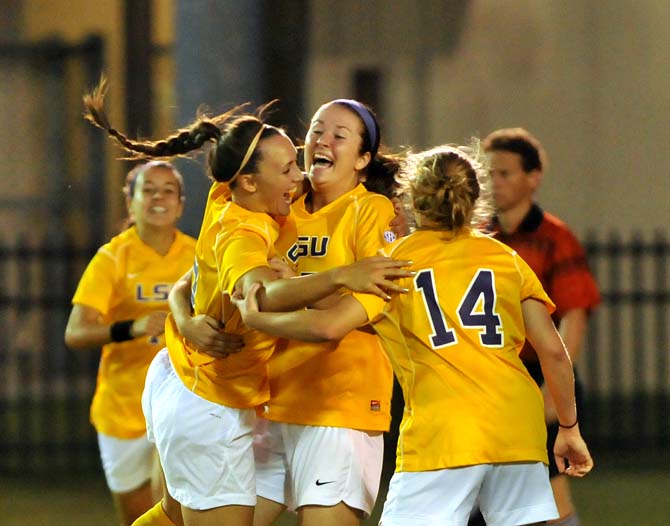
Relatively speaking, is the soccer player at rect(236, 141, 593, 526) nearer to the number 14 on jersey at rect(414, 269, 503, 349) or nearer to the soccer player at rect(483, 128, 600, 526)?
the number 14 on jersey at rect(414, 269, 503, 349)

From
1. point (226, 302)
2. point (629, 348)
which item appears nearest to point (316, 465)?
point (226, 302)

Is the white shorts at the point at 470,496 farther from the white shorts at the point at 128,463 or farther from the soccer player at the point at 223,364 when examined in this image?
the white shorts at the point at 128,463

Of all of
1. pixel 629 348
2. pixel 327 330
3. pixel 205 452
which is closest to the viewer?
pixel 327 330

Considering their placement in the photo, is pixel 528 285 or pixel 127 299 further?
pixel 127 299

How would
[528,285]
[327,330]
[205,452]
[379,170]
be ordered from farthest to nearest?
1. [379,170]
2. [205,452]
3. [528,285]
4. [327,330]

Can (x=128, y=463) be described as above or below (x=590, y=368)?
above

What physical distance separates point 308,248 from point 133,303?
1.84 metres

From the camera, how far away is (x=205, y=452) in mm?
4906

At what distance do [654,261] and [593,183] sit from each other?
1.21 metres

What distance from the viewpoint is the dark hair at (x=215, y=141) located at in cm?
480

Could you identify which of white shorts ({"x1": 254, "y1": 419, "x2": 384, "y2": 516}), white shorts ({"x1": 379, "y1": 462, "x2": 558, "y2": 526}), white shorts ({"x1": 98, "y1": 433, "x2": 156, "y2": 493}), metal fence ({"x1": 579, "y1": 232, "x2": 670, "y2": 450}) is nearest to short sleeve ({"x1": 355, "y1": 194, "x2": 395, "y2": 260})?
white shorts ({"x1": 254, "y1": 419, "x2": 384, "y2": 516})

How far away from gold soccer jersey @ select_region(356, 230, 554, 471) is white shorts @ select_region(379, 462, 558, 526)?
0.04m

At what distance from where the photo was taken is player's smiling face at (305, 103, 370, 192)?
5.08 metres

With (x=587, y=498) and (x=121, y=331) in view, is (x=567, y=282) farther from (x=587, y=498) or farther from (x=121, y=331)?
(x=587, y=498)
